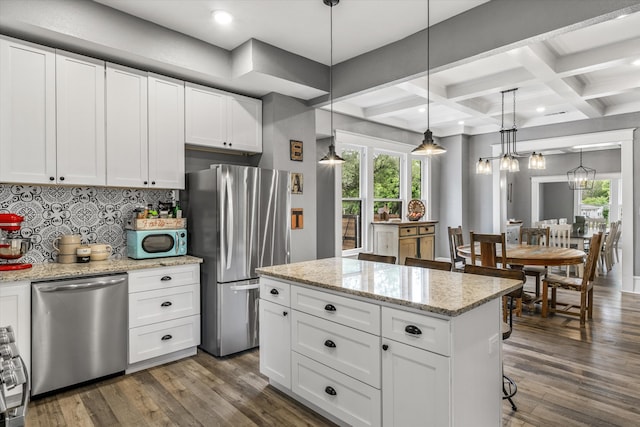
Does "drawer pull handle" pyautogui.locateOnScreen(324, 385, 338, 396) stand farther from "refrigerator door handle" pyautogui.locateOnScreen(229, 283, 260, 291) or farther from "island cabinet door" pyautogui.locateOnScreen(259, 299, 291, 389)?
"refrigerator door handle" pyautogui.locateOnScreen(229, 283, 260, 291)

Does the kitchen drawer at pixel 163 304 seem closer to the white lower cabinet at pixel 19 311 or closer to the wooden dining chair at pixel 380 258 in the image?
the white lower cabinet at pixel 19 311

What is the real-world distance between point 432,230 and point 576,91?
2905 millimetres

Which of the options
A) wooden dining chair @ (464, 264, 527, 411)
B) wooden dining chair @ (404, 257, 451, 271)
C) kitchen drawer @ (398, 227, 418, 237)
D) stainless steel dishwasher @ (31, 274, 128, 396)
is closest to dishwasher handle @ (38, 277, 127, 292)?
stainless steel dishwasher @ (31, 274, 128, 396)

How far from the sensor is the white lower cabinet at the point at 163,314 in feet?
10.1

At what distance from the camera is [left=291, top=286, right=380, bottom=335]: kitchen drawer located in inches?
Result: 80.0

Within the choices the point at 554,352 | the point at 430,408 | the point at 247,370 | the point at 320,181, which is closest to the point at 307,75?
the point at 320,181

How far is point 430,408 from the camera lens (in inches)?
70.2

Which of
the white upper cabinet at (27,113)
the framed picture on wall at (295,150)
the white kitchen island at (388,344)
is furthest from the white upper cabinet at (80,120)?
the framed picture on wall at (295,150)

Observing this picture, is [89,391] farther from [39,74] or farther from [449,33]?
[449,33]

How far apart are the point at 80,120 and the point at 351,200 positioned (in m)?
3.92

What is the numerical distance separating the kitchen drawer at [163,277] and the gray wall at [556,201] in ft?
36.5

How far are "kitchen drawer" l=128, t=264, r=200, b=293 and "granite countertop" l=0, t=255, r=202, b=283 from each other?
57 millimetres

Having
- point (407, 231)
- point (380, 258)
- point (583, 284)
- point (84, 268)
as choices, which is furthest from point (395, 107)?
point (84, 268)

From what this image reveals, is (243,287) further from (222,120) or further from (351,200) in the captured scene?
(351,200)
